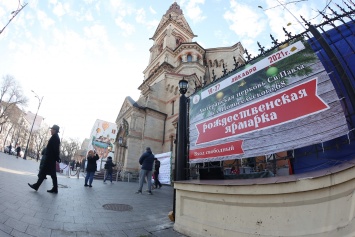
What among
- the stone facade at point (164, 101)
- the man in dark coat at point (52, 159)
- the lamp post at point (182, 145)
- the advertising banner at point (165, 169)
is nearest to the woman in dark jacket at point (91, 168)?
the man in dark coat at point (52, 159)

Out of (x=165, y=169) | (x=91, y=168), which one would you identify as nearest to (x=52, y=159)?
(x=91, y=168)

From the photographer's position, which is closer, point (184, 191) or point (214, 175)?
point (184, 191)

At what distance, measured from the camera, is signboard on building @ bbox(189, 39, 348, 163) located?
3.01 m

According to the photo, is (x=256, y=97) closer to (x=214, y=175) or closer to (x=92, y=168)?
(x=214, y=175)

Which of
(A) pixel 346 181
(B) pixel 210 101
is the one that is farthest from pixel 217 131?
(A) pixel 346 181

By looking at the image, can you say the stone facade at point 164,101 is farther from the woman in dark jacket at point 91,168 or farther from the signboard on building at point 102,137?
the signboard on building at point 102,137

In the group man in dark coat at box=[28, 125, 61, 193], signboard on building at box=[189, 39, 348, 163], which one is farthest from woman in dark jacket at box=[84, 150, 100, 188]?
signboard on building at box=[189, 39, 348, 163]

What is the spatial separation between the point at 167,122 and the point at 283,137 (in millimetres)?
19790

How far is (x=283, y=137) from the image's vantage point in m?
3.30

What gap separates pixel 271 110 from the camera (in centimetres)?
357

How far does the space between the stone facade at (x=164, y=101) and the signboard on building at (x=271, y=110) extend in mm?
13778

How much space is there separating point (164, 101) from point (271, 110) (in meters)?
21.0

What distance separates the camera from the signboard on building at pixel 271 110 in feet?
9.88

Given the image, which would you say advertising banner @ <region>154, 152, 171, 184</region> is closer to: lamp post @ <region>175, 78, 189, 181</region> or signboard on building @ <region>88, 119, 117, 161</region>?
lamp post @ <region>175, 78, 189, 181</region>
